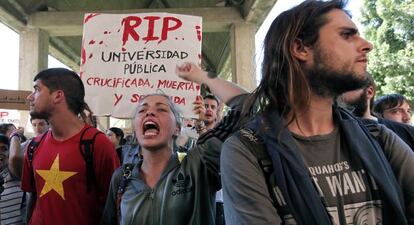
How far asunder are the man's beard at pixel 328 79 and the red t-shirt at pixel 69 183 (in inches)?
56.8

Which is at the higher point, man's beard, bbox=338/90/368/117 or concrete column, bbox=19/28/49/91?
concrete column, bbox=19/28/49/91

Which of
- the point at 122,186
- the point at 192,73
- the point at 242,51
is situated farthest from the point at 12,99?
the point at 242,51

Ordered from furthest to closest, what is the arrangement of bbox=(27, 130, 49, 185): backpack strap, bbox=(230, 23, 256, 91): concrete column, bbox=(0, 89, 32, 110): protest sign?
1. bbox=(230, 23, 256, 91): concrete column
2. bbox=(0, 89, 32, 110): protest sign
3. bbox=(27, 130, 49, 185): backpack strap

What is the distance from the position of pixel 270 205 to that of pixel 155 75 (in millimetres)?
3087

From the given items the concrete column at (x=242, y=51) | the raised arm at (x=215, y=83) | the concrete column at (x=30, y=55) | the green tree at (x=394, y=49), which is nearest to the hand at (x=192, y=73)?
the raised arm at (x=215, y=83)

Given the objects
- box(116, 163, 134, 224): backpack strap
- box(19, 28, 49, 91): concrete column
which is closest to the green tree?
box(19, 28, 49, 91): concrete column

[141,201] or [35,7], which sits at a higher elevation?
[35,7]

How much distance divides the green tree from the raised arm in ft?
47.6

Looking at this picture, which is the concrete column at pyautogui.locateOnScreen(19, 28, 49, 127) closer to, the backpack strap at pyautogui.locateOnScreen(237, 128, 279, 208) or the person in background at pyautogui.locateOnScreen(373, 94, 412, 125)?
the person in background at pyautogui.locateOnScreen(373, 94, 412, 125)

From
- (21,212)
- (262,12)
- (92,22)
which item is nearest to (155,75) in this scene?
(92,22)

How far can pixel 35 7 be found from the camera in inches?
352

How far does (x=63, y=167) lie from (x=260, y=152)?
1.50 m

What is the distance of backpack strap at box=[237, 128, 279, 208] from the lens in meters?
1.27

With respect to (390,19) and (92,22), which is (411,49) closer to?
(390,19)
